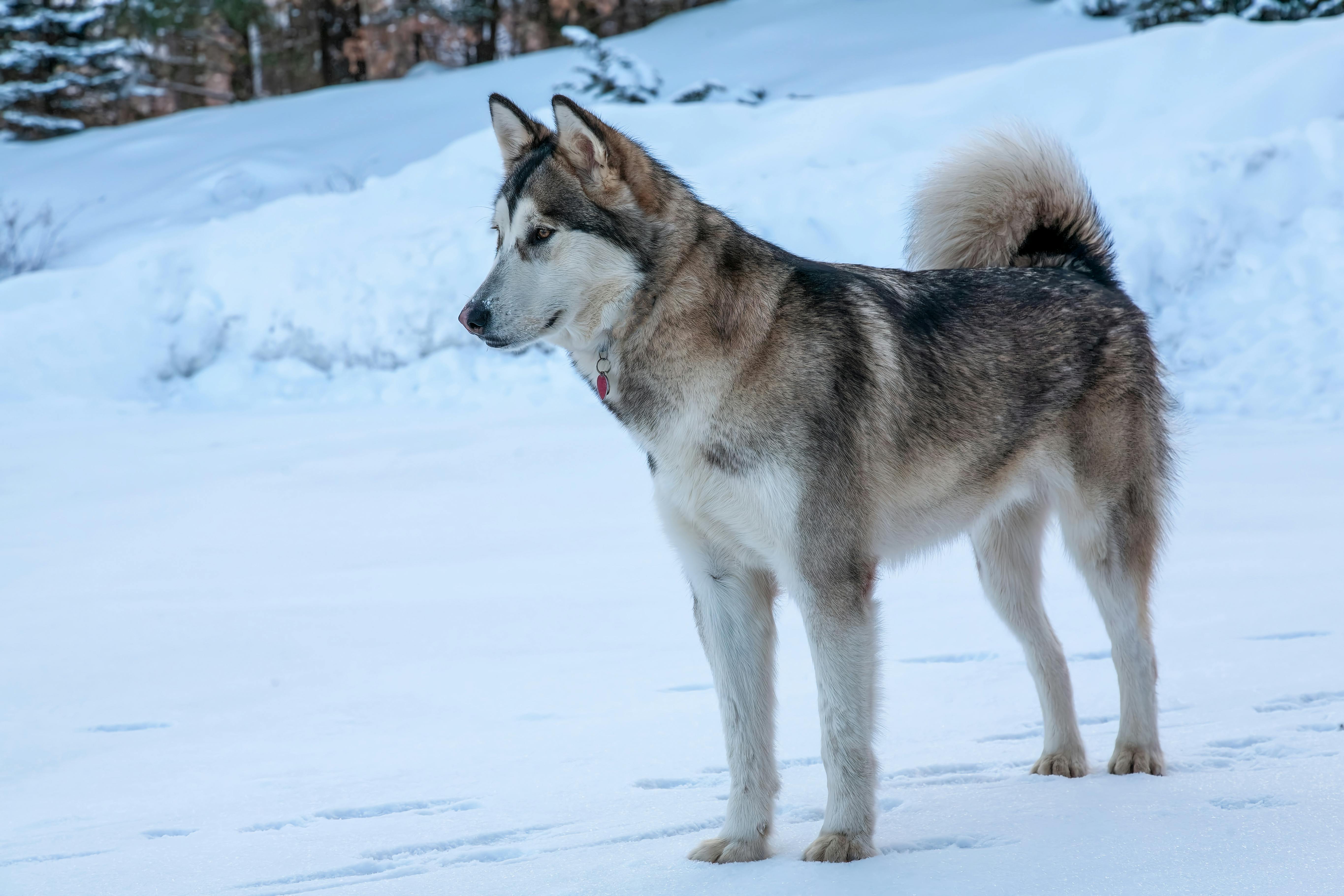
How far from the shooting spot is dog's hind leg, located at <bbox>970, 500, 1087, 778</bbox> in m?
3.79

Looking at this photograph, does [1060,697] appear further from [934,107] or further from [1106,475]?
[934,107]

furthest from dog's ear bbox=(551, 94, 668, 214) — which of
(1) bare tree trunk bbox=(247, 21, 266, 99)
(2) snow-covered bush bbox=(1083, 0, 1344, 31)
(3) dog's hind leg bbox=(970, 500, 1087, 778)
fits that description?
(1) bare tree trunk bbox=(247, 21, 266, 99)

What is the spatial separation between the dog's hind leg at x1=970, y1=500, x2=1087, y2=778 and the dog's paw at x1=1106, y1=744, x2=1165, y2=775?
0.32ft

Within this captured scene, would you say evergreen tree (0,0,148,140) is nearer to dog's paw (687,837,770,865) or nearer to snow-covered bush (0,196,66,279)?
snow-covered bush (0,196,66,279)

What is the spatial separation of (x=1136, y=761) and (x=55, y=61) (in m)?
25.0

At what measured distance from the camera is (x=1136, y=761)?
3660 millimetres

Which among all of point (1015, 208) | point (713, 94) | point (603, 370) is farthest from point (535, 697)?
point (713, 94)

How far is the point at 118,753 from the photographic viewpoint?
170 inches

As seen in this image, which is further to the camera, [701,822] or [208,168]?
[208,168]

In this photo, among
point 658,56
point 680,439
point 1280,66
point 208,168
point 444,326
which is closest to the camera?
point 680,439

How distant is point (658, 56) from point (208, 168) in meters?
7.69

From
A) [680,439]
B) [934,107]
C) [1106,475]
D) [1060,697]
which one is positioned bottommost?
[1060,697]

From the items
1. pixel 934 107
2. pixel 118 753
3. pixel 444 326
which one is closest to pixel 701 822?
pixel 118 753

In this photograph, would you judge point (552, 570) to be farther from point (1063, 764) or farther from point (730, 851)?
point (730, 851)
